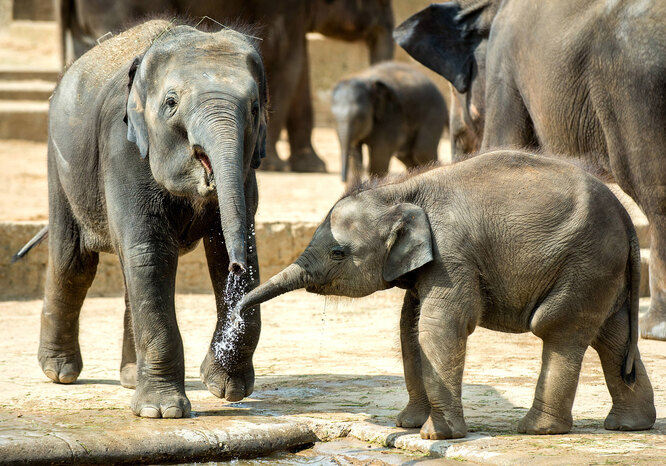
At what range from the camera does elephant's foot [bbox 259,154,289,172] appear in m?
14.1

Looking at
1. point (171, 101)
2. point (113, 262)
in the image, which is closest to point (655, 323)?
point (171, 101)

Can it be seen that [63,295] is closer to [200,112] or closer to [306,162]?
[200,112]

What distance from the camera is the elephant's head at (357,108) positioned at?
1239 cm

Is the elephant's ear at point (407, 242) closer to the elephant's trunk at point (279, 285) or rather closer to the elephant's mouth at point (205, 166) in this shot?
the elephant's trunk at point (279, 285)

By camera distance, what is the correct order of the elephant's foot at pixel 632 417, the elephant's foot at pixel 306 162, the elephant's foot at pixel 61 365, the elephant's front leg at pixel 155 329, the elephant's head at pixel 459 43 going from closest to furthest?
the elephant's foot at pixel 632 417 → the elephant's front leg at pixel 155 329 → the elephant's foot at pixel 61 365 → the elephant's head at pixel 459 43 → the elephant's foot at pixel 306 162

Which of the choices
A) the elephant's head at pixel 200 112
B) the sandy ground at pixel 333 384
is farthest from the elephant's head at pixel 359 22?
the elephant's head at pixel 200 112

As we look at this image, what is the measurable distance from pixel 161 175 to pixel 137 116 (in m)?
0.27

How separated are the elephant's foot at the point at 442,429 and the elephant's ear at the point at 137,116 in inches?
59.2

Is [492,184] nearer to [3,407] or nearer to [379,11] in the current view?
[3,407]

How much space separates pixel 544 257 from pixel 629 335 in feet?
1.65

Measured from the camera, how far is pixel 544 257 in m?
4.45

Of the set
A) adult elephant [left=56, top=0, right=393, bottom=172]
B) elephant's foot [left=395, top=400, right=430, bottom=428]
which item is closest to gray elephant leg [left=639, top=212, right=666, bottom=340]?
elephant's foot [left=395, top=400, right=430, bottom=428]

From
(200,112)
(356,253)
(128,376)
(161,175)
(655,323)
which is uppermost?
(200,112)

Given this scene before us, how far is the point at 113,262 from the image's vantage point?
9055mm
